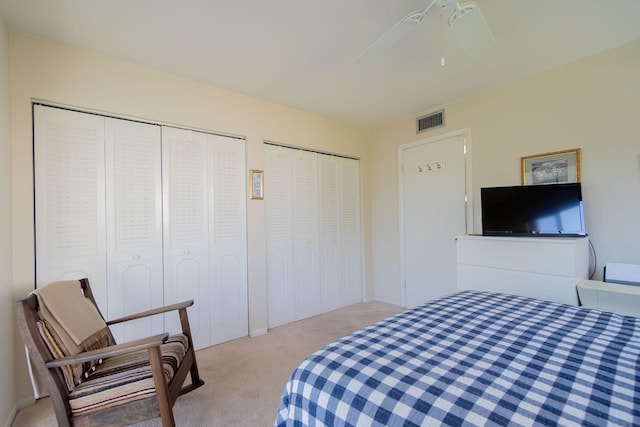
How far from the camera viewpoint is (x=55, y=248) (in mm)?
1987

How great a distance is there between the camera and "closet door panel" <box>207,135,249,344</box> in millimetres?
2688

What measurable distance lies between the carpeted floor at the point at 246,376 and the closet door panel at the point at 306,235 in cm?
24

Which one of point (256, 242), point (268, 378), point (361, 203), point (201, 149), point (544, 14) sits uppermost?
point (544, 14)

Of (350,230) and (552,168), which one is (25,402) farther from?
(552,168)

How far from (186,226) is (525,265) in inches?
114

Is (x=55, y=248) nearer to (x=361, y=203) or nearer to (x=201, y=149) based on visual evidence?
(x=201, y=149)

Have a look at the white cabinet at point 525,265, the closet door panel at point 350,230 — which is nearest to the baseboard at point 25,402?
the closet door panel at point 350,230

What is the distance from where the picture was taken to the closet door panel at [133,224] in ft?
7.21

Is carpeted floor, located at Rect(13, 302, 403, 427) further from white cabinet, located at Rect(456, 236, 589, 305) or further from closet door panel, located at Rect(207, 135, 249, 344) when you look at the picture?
white cabinet, located at Rect(456, 236, 589, 305)

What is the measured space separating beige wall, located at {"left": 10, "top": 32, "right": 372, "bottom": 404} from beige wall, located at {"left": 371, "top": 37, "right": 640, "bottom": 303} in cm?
181

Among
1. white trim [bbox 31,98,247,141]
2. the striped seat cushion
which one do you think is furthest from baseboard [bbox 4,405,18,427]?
white trim [bbox 31,98,247,141]

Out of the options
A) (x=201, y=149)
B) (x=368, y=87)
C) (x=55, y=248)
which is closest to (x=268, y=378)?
(x=55, y=248)

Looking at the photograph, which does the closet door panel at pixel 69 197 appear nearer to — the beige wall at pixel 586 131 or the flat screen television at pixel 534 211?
the flat screen television at pixel 534 211

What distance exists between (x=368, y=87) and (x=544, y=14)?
137 centimetres
